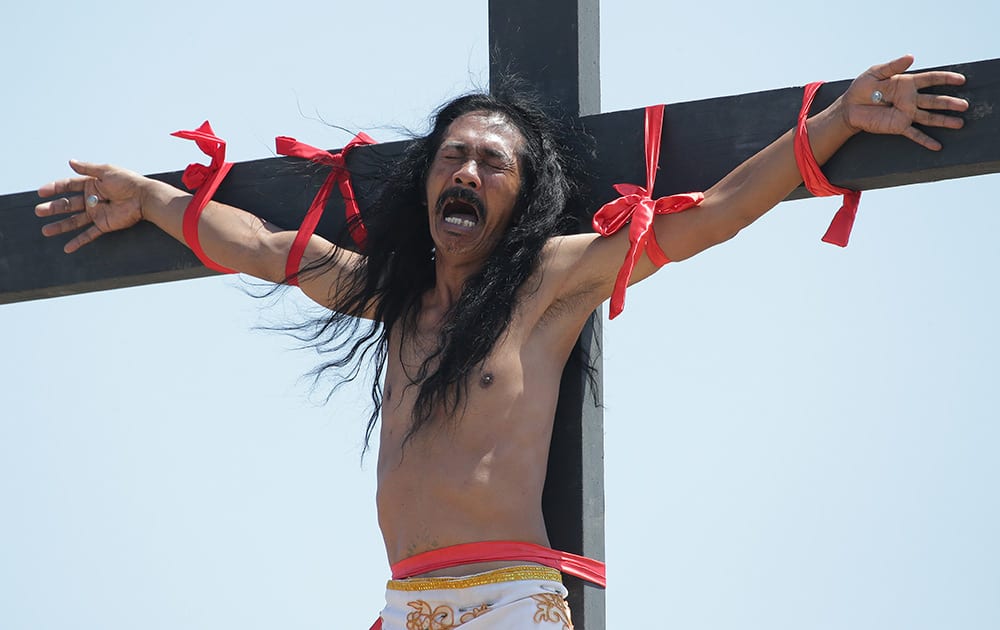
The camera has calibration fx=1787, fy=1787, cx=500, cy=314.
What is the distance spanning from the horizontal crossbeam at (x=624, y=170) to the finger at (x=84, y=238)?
2 cm

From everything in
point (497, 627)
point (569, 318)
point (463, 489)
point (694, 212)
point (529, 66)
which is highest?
point (529, 66)

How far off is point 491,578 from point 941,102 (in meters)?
1.22

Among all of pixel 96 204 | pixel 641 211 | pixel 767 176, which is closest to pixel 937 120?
pixel 767 176

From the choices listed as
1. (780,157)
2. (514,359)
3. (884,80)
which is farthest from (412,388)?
(884,80)

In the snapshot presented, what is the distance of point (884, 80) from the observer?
3307mm

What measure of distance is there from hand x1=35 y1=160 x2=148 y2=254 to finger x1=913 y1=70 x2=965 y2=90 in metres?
1.81

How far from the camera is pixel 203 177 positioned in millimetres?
4094

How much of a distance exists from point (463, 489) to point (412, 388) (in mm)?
283

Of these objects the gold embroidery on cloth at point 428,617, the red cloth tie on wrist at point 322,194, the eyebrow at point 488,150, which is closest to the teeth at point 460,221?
the eyebrow at point 488,150

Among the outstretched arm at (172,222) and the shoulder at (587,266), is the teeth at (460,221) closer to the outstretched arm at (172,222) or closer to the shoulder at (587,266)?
the shoulder at (587,266)

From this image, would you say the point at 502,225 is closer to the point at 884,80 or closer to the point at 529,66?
the point at 529,66

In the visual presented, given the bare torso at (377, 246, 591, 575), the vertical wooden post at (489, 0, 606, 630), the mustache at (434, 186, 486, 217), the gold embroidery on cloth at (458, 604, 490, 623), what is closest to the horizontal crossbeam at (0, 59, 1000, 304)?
the vertical wooden post at (489, 0, 606, 630)

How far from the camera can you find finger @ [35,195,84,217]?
13.7 ft

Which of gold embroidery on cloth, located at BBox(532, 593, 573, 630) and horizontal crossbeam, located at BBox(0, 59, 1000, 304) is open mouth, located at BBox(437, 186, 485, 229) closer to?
horizontal crossbeam, located at BBox(0, 59, 1000, 304)
